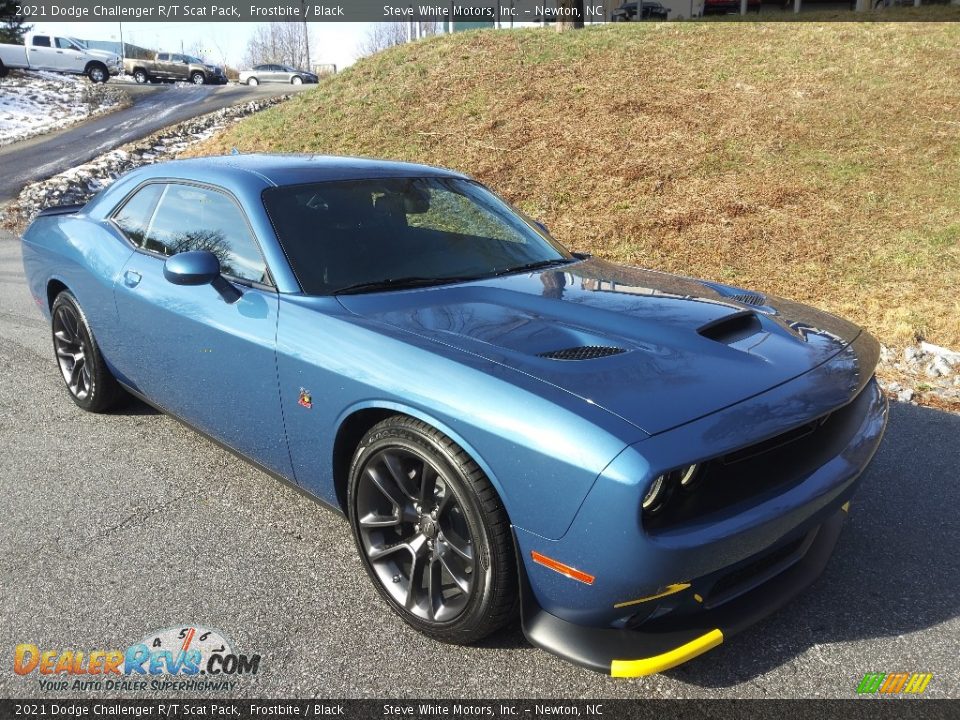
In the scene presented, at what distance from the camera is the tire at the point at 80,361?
4145mm

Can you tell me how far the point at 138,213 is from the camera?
3.92 meters

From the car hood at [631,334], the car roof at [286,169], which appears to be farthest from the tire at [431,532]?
the car roof at [286,169]

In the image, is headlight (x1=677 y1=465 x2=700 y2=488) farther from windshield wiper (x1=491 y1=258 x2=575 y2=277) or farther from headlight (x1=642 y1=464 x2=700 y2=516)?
windshield wiper (x1=491 y1=258 x2=575 y2=277)

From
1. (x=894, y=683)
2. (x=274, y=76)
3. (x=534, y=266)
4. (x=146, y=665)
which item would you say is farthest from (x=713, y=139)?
(x=274, y=76)

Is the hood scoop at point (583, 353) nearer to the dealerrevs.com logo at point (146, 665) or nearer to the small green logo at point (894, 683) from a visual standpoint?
the small green logo at point (894, 683)

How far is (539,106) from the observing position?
42.9 ft

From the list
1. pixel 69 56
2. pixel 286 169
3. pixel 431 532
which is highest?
pixel 69 56

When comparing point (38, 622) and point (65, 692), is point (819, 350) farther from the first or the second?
point (38, 622)

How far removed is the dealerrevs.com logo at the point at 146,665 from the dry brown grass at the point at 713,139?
17.3 feet

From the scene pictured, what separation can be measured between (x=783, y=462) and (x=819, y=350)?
52 cm

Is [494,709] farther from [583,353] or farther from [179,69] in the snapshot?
[179,69]

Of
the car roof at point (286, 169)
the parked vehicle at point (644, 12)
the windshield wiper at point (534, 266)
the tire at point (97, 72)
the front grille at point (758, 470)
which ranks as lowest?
the front grille at point (758, 470)

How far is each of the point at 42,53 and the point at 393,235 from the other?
3162 centimetres

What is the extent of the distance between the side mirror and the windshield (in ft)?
0.99
